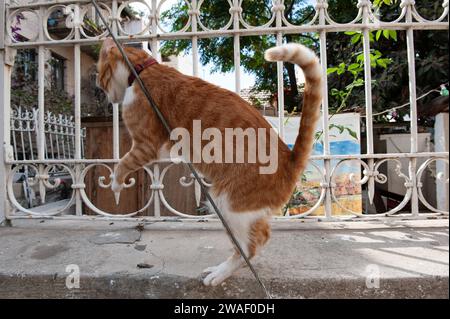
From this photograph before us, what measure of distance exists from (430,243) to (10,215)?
261 centimetres

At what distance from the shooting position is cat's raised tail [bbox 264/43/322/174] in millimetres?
1184

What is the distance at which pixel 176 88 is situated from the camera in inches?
59.6

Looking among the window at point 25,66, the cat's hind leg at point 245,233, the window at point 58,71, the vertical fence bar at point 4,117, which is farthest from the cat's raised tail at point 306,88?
the window at point 58,71

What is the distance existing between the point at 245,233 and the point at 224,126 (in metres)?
0.47

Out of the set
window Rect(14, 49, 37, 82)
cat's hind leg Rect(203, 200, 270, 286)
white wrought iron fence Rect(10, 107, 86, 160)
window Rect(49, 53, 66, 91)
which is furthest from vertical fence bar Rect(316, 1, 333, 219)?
window Rect(49, 53, 66, 91)

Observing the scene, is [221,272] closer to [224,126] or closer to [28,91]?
[224,126]

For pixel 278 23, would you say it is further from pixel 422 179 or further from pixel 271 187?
pixel 422 179

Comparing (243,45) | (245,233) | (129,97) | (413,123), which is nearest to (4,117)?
(129,97)

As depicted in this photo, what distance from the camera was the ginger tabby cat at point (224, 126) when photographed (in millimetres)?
1306

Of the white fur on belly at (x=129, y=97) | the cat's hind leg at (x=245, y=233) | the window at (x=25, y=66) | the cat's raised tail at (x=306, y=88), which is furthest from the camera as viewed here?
the window at (x=25, y=66)

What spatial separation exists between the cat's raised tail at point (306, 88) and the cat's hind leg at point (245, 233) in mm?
292

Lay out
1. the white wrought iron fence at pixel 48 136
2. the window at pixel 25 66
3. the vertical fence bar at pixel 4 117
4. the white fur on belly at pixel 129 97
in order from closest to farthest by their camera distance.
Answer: the white fur on belly at pixel 129 97, the vertical fence bar at pixel 4 117, the white wrought iron fence at pixel 48 136, the window at pixel 25 66

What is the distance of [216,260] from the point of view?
5.05 feet

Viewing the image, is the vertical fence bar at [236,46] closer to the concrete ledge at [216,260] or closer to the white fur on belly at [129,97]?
the white fur on belly at [129,97]
